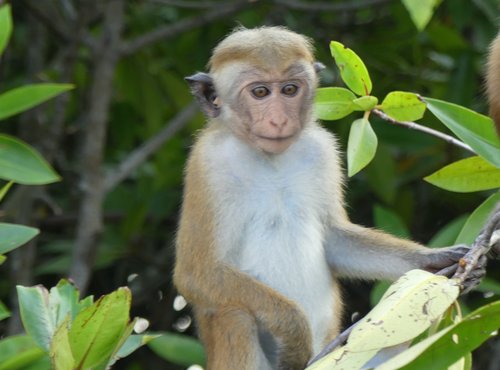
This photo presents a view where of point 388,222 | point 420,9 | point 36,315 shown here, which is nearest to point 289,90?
point 420,9

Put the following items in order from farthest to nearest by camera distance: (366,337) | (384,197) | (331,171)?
1. (384,197)
2. (331,171)
3. (366,337)

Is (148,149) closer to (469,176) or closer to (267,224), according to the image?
(267,224)

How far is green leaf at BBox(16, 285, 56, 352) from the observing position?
445 centimetres

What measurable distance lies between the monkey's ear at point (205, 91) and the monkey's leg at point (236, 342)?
3.06 feet

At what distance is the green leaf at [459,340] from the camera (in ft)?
12.0

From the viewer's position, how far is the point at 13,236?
15.9 feet

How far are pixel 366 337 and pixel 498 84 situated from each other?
255 cm

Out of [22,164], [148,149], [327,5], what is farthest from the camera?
[327,5]

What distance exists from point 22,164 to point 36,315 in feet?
3.71

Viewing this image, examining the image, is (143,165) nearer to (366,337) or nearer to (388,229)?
(388,229)

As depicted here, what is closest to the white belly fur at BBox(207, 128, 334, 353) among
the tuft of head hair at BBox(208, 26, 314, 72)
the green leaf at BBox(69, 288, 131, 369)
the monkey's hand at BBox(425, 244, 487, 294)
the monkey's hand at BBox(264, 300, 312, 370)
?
the monkey's hand at BBox(264, 300, 312, 370)

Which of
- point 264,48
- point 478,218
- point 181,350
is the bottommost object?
point 181,350

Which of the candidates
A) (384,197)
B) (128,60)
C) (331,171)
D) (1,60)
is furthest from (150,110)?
(331,171)

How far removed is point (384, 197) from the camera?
8.14m
